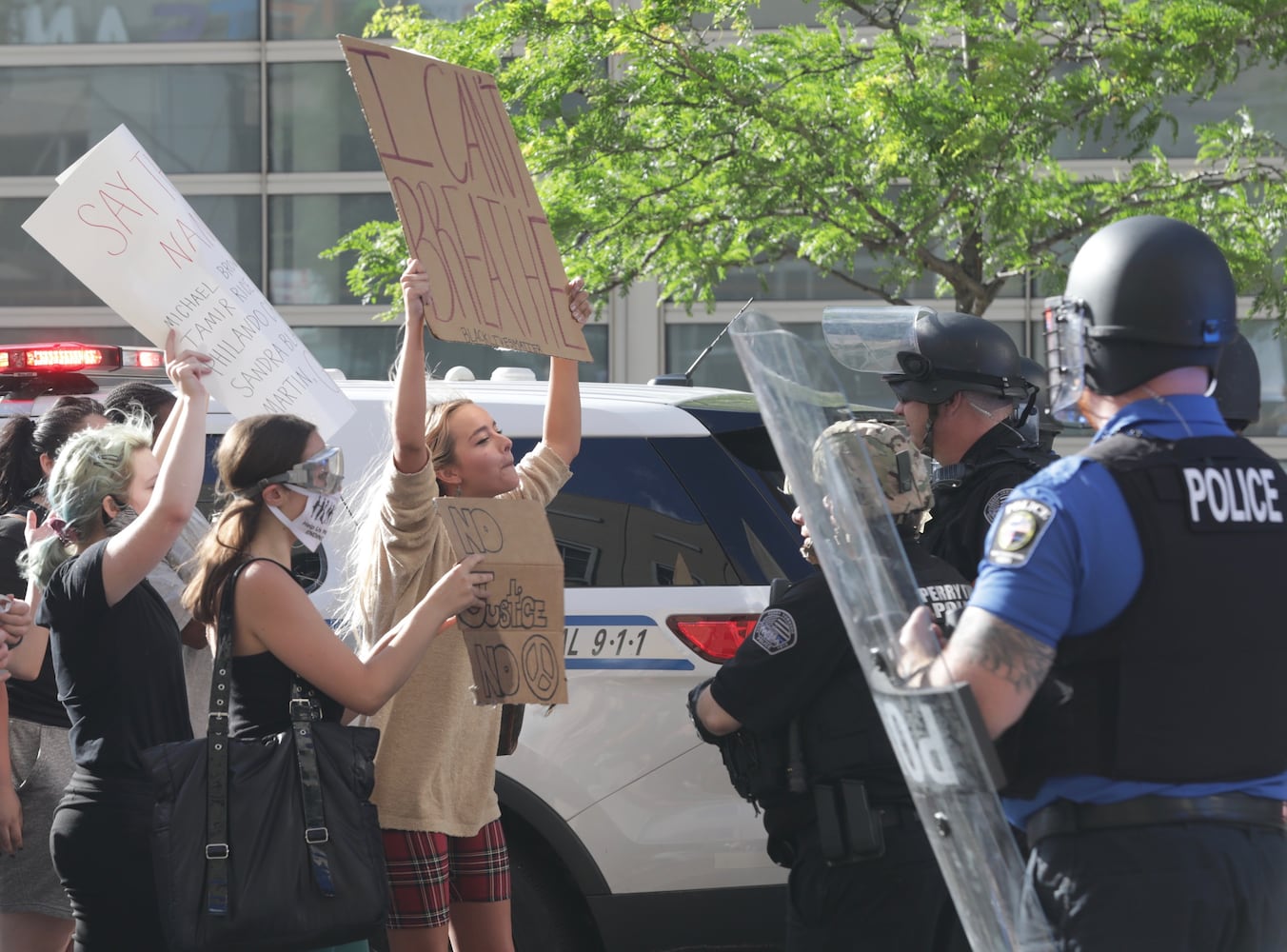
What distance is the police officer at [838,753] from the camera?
9.89 feet

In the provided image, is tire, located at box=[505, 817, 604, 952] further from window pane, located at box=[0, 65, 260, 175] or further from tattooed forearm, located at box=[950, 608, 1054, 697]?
window pane, located at box=[0, 65, 260, 175]

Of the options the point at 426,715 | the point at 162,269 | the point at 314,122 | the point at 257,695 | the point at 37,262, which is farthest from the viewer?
the point at 37,262

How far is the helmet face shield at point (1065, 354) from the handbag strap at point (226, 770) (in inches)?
63.2

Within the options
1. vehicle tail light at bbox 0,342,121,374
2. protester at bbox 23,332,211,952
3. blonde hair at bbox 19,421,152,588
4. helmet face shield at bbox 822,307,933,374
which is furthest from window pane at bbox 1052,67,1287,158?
protester at bbox 23,332,211,952

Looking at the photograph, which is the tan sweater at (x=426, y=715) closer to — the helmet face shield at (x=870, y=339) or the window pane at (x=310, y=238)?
the helmet face shield at (x=870, y=339)

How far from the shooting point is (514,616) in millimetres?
3236

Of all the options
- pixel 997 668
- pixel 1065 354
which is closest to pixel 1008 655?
pixel 997 668

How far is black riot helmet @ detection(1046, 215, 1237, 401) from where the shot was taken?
221cm

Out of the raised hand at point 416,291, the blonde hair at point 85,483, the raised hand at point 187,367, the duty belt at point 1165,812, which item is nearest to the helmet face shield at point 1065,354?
the duty belt at point 1165,812

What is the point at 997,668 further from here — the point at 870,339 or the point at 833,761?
the point at 870,339

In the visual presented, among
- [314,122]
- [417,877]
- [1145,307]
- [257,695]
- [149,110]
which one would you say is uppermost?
[149,110]

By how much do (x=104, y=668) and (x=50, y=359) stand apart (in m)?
1.97

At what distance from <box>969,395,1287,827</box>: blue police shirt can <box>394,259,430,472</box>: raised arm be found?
4.98 ft

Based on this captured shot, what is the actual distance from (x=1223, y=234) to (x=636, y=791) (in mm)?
7012
